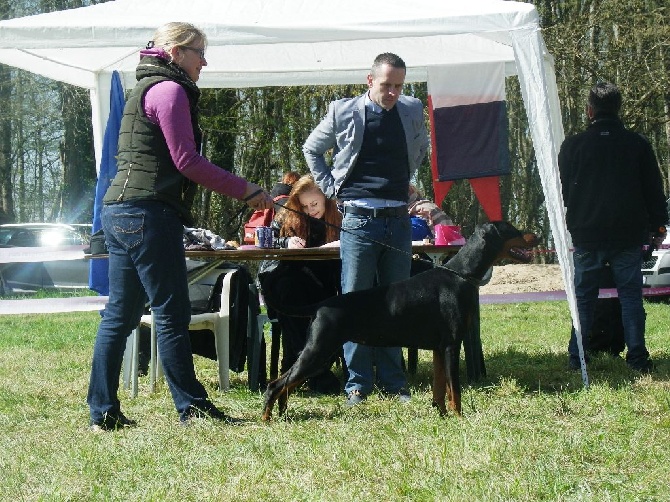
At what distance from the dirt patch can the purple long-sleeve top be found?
1044 centimetres

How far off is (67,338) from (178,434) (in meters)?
6.05

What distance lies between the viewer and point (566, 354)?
7.91m

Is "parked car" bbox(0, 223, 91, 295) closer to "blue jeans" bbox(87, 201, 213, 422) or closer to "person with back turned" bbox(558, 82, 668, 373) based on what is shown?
"person with back turned" bbox(558, 82, 668, 373)

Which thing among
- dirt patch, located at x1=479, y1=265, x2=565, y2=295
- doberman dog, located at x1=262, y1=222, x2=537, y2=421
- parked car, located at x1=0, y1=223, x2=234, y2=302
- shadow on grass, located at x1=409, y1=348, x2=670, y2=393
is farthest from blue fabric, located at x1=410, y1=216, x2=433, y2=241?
parked car, located at x1=0, y1=223, x2=234, y2=302

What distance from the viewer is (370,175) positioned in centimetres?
563

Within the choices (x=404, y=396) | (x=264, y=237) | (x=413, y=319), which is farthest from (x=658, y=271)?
(x=413, y=319)

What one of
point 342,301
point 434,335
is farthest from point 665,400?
point 342,301

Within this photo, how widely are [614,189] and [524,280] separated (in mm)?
8903

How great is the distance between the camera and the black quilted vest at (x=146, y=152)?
15.6 feet

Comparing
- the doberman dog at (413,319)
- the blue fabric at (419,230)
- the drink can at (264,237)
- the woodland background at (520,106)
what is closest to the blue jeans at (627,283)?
the blue fabric at (419,230)

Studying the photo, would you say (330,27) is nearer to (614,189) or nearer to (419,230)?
(419,230)

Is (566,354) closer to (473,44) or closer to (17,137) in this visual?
(473,44)

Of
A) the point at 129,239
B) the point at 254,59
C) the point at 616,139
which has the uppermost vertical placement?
the point at 254,59

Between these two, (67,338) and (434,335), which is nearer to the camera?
(434,335)
